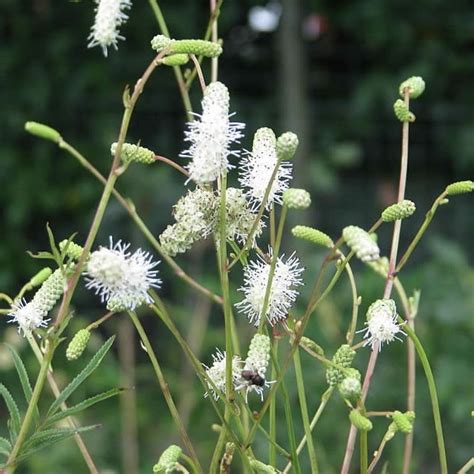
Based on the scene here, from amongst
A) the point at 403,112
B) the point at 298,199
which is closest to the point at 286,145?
the point at 298,199

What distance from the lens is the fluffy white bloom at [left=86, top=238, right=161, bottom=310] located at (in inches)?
13.2

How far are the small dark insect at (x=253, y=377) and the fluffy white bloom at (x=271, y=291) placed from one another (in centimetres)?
3

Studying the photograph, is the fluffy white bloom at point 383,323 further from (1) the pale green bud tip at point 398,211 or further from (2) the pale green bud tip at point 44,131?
(2) the pale green bud tip at point 44,131

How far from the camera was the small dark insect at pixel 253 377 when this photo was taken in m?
0.36

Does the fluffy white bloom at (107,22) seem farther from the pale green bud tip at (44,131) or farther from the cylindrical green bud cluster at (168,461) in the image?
the cylindrical green bud cluster at (168,461)

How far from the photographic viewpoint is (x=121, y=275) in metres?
0.34

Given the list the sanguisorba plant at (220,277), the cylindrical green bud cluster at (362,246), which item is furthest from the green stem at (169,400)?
the cylindrical green bud cluster at (362,246)

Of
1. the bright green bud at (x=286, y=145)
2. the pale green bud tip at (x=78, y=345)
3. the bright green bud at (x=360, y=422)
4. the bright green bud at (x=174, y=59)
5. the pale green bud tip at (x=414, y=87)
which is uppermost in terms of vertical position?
the pale green bud tip at (x=414, y=87)

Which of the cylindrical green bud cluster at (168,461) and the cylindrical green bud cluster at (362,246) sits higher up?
the cylindrical green bud cluster at (362,246)

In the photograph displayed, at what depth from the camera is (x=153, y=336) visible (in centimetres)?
220

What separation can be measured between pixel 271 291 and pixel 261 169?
0.05 metres

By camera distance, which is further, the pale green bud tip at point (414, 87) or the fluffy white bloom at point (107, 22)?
the pale green bud tip at point (414, 87)

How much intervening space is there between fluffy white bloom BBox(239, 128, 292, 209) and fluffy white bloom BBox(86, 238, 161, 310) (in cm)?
7

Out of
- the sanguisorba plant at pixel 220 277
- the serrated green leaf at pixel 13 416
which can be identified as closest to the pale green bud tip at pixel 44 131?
the sanguisorba plant at pixel 220 277
